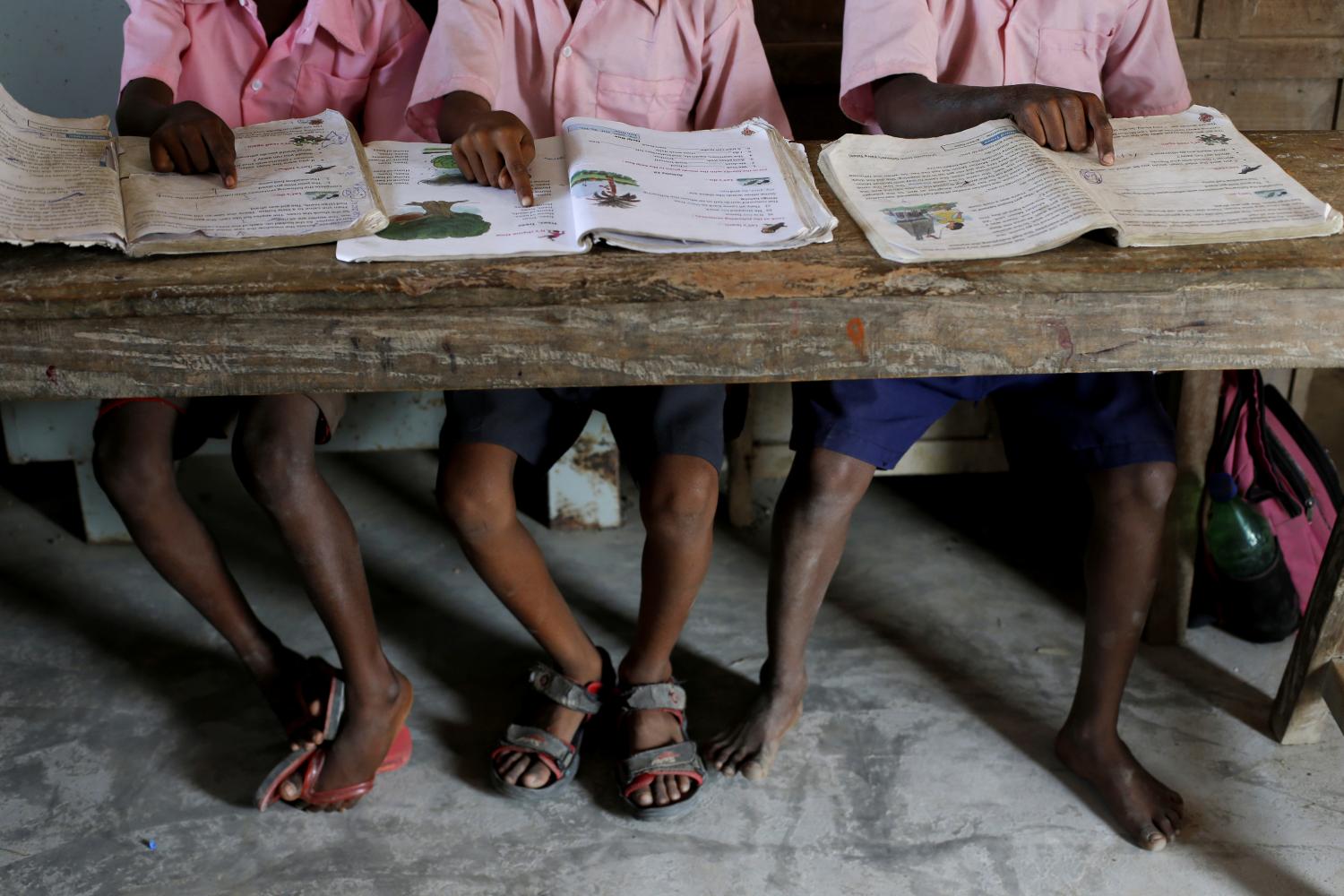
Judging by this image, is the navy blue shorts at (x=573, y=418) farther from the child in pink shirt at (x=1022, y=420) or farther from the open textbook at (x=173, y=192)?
the open textbook at (x=173, y=192)

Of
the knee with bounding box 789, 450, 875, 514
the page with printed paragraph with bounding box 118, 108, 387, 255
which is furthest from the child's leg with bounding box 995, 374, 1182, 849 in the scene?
the page with printed paragraph with bounding box 118, 108, 387, 255

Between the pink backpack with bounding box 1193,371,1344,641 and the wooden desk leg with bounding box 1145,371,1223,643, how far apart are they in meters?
0.04

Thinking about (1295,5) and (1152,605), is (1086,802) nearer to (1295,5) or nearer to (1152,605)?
(1152,605)

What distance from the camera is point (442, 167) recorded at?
1.36 metres

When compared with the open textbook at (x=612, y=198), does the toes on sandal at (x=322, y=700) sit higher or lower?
lower

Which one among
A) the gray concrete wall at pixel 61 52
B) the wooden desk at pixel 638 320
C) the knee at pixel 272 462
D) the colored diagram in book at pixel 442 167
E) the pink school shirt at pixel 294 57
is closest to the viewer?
the wooden desk at pixel 638 320

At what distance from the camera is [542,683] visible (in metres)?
1.74

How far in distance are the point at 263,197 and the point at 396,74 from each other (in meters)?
0.66

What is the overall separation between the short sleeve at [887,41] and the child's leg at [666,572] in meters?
0.58

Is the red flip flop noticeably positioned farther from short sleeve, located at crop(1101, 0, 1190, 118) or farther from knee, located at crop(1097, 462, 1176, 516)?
short sleeve, located at crop(1101, 0, 1190, 118)

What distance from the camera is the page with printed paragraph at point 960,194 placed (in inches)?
44.2

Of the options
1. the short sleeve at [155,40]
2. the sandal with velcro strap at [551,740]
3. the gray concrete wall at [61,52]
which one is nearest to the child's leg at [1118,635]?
the sandal with velcro strap at [551,740]

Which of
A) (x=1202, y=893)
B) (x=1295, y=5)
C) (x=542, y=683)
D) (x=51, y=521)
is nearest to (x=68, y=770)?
(x=542, y=683)

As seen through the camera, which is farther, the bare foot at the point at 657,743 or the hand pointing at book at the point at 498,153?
the bare foot at the point at 657,743
